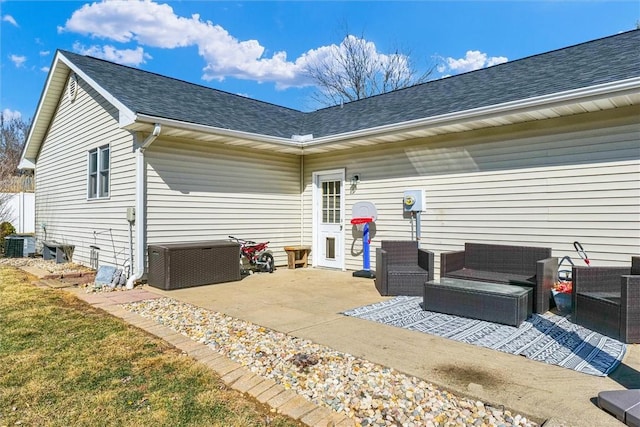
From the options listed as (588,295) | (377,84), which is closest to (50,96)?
(588,295)

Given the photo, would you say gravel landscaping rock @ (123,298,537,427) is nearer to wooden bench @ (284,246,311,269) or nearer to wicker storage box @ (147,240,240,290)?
wicker storage box @ (147,240,240,290)

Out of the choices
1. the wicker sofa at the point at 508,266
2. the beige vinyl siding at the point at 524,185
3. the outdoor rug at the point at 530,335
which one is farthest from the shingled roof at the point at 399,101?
the outdoor rug at the point at 530,335

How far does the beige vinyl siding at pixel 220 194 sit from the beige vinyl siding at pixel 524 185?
1.92m

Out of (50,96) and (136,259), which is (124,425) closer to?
(136,259)

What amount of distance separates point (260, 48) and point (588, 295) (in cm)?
1750

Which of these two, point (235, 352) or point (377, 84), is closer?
point (235, 352)

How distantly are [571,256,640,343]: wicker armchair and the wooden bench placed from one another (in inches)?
205

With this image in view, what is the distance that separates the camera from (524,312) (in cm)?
402

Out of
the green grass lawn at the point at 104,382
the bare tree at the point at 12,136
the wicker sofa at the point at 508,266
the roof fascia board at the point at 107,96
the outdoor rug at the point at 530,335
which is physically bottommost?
the green grass lawn at the point at 104,382

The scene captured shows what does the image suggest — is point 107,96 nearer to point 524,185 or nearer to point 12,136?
point 524,185

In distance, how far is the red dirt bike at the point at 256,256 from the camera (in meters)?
7.35

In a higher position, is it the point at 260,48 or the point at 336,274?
the point at 260,48

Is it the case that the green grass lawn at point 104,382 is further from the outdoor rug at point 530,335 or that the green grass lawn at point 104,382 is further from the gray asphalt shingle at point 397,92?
the gray asphalt shingle at point 397,92

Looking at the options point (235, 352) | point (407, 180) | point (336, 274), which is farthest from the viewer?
point (336, 274)
